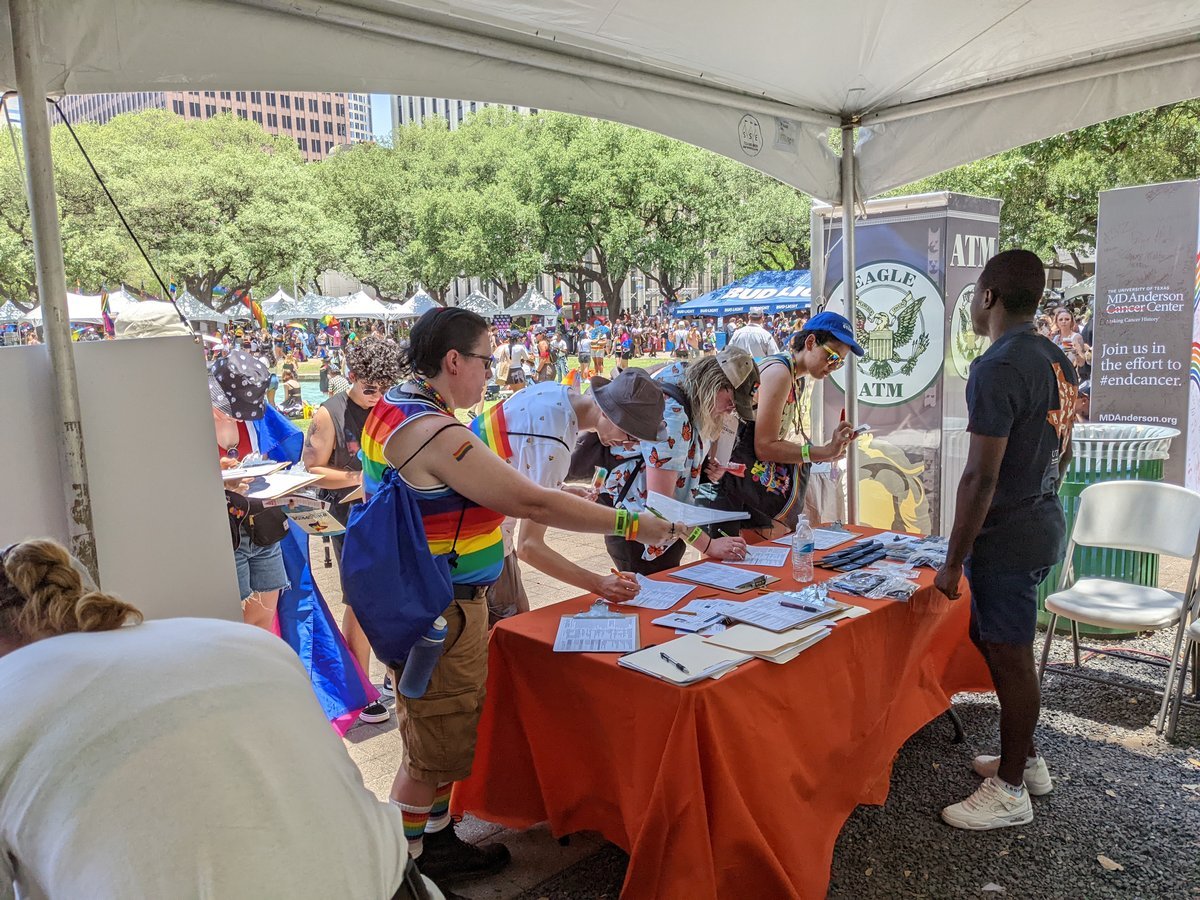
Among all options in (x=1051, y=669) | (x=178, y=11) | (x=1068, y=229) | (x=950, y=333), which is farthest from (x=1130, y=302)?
(x=1068, y=229)

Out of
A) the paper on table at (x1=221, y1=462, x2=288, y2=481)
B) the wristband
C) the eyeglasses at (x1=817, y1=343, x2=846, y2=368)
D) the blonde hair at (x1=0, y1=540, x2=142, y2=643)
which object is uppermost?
the eyeglasses at (x1=817, y1=343, x2=846, y2=368)

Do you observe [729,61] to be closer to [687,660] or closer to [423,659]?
[687,660]

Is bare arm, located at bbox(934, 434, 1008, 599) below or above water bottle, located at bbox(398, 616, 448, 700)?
above

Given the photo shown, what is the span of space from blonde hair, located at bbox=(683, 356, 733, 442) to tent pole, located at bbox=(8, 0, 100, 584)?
204 centimetres

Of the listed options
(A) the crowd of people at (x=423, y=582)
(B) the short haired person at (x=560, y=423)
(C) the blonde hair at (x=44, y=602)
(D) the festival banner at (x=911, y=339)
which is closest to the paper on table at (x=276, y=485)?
(A) the crowd of people at (x=423, y=582)

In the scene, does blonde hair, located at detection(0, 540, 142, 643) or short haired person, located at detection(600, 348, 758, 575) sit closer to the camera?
blonde hair, located at detection(0, 540, 142, 643)

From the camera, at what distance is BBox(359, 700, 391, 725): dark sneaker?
11.7 ft

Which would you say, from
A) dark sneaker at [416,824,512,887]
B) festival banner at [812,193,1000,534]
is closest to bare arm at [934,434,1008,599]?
dark sneaker at [416,824,512,887]

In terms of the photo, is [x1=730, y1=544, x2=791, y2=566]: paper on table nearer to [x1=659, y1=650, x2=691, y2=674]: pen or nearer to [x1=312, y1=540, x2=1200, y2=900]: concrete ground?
[x1=312, y1=540, x2=1200, y2=900]: concrete ground

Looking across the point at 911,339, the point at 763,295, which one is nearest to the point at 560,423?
the point at 911,339

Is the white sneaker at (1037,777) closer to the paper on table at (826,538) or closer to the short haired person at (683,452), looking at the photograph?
the paper on table at (826,538)

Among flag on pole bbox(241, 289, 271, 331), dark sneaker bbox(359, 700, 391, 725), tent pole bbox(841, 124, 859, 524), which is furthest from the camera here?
flag on pole bbox(241, 289, 271, 331)

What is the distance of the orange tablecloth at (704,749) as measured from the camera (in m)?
1.90

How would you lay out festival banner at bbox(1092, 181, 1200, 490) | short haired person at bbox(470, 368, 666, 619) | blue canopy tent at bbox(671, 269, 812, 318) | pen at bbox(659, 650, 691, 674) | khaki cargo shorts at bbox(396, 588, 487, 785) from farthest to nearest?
blue canopy tent at bbox(671, 269, 812, 318) < festival banner at bbox(1092, 181, 1200, 490) < short haired person at bbox(470, 368, 666, 619) < khaki cargo shorts at bbox(396, 588, 487, 785) < pen at bbox(659, 650, 691, 674)
